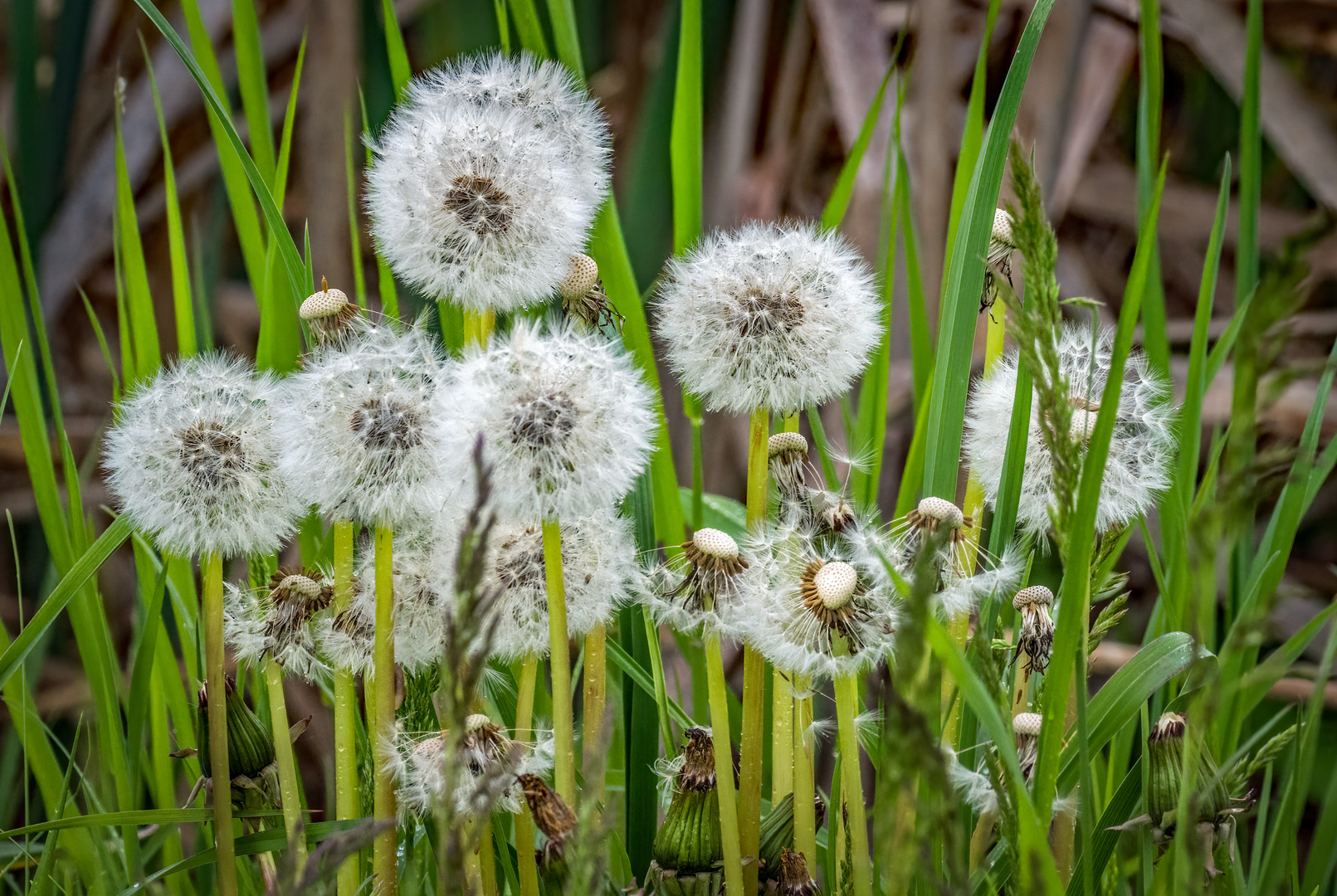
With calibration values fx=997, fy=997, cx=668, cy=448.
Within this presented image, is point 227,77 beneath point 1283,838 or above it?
above

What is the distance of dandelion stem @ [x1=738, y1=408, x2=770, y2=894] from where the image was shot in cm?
44

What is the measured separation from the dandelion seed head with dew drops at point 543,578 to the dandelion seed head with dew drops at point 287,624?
83mm

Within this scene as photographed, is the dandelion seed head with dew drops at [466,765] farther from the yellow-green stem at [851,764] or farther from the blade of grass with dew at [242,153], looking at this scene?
the blade of grass with dew at [242,153]

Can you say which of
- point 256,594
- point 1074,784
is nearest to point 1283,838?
point 1074,784

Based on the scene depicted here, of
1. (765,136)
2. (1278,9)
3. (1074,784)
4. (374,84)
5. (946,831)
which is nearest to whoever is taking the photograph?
(946,831)

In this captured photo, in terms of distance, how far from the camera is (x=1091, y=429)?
481 mm

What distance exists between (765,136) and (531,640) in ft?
5.62

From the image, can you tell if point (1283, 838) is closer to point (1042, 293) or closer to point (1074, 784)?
point (1074, 784)

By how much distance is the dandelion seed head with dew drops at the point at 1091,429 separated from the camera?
50cm

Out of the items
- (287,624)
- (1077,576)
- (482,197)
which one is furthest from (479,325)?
(1077,576)

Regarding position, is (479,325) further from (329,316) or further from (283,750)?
(283,750)

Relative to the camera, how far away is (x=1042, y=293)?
31cm

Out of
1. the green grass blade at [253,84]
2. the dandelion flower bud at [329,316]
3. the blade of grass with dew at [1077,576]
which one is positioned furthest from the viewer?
the green grass blade at [253,84]

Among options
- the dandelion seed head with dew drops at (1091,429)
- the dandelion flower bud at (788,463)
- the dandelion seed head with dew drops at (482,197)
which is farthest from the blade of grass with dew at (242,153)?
the dandelion seed head with dew drops at (1091,429)
